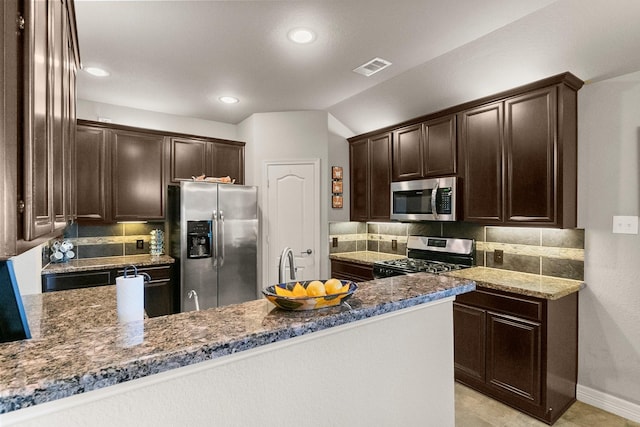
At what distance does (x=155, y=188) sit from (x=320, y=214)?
6.42 ft

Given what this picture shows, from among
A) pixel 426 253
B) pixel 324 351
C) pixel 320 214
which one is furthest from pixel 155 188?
pixel 324 351

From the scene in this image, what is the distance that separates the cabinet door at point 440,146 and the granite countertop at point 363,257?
1151mm

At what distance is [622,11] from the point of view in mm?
1985

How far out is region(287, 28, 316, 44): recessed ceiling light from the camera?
2.40 m

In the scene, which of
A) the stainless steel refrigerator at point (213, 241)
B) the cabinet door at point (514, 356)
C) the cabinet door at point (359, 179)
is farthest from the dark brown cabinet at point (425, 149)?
the stainless steel refrigerator at point (213, 241)

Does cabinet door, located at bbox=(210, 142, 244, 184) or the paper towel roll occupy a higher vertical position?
cabinet door, located at bbox=(210, 142, 244, 184)

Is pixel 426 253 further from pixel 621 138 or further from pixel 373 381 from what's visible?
pixel 373 381

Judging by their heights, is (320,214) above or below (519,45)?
below

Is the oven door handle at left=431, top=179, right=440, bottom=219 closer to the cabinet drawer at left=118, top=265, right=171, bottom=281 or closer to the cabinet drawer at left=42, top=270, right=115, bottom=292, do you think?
the cabinet drawer at left=118, top=265, right=171, bottom=281

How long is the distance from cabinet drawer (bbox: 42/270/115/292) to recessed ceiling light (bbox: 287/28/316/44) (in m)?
2.78

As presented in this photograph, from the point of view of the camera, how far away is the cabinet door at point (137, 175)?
3.66m

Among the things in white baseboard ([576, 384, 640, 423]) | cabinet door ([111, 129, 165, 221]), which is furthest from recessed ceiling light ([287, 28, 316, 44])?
white baseboard ([576, 384, 640, 423])

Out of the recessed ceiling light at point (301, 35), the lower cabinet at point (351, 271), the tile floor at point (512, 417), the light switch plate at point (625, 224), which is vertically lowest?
the tile floor at point (512, 417)

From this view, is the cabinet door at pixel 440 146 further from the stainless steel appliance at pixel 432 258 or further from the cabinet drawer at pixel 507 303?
the cabinet drawer at pixel 507 303
